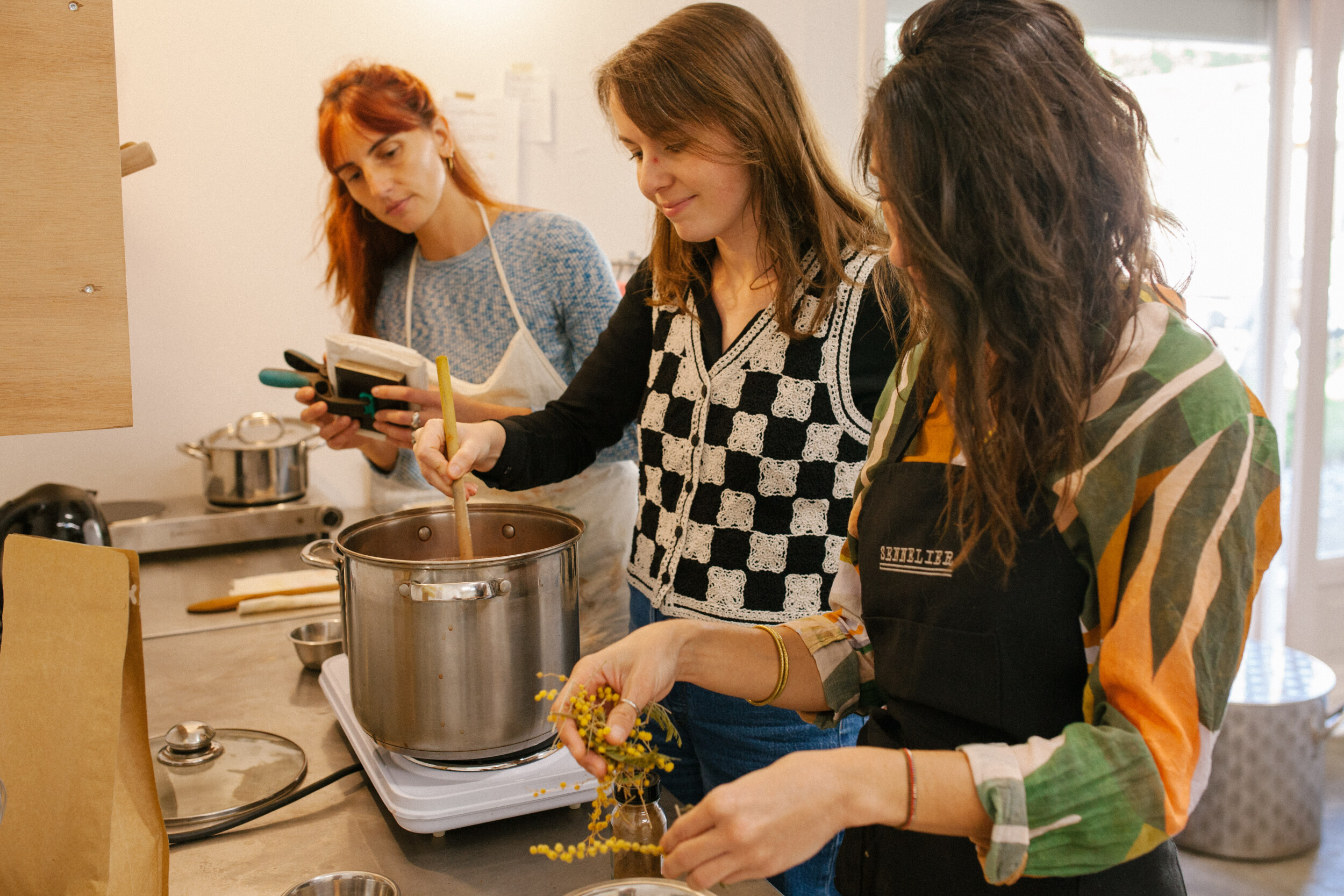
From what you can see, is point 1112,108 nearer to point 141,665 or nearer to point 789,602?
point 789,602

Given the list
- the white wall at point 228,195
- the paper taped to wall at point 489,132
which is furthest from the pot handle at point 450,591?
the paper taped to wall at point 489,132

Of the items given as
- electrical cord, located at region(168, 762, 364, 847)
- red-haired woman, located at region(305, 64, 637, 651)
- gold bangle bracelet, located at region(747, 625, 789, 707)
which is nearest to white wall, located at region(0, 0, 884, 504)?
red-haired woman, located at region(305, 64, 637, 651)

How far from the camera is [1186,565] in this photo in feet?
2.23

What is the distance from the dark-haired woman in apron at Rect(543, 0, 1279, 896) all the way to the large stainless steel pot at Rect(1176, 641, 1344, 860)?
2.02m

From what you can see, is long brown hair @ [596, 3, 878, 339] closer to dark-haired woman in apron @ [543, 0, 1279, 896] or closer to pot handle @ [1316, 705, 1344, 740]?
dark-haired woman in apron @ [543, 0, 1279, 896]

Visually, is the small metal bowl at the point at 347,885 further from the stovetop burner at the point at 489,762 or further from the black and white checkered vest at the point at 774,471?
the black and white checkered vest at the point at 774,471

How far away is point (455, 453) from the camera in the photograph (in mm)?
1287

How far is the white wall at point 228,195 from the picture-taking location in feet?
8.29

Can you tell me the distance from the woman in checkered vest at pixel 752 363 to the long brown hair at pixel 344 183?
645 mm

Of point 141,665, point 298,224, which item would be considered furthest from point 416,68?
point 141,665

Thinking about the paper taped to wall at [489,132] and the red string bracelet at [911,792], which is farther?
the paper taped to wall at [489,132]

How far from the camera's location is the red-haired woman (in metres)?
1.83

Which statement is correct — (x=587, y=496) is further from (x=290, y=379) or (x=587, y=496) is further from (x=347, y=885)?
(x=347, y=885)

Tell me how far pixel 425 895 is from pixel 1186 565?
71 cm
